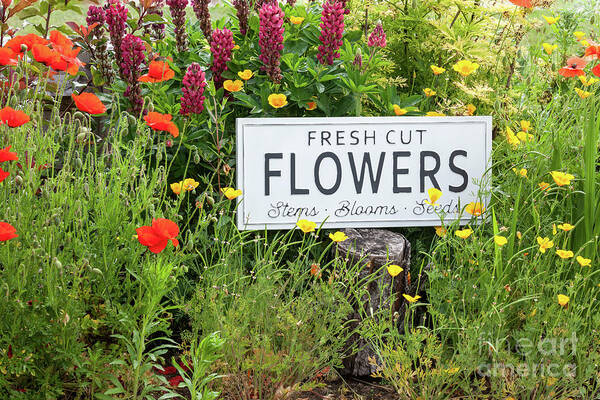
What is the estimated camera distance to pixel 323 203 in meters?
2.26

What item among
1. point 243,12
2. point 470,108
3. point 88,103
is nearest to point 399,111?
point 470,108

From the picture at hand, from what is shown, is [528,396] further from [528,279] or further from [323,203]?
[323,203]

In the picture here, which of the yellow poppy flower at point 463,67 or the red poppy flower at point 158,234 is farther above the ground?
the yellow poppy flower at point 463,67

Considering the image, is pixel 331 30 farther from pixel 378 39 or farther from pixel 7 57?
pixel 7 57

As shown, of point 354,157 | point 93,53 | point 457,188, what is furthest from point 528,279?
point 93,53

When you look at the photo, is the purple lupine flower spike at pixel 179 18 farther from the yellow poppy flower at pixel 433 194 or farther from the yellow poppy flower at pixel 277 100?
the yellow poppy flower at pixel 433 194

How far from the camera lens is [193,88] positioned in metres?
2.15

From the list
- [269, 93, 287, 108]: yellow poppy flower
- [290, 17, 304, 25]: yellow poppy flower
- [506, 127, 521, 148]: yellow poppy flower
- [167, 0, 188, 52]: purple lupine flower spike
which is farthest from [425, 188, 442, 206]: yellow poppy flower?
[167, 0, 188, 52]: purple lupine flower spike

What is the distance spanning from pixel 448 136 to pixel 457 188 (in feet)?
0.61

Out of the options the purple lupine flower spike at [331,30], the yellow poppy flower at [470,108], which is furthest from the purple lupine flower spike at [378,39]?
the yellow poppy flower at [470,108]

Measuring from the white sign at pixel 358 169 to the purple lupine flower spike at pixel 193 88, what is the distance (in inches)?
6.0

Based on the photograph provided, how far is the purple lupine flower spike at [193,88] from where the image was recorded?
2.12m

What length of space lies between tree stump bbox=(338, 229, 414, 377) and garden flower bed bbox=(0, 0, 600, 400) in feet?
0.09

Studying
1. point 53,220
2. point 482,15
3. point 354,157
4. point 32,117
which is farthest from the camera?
point 482,15
